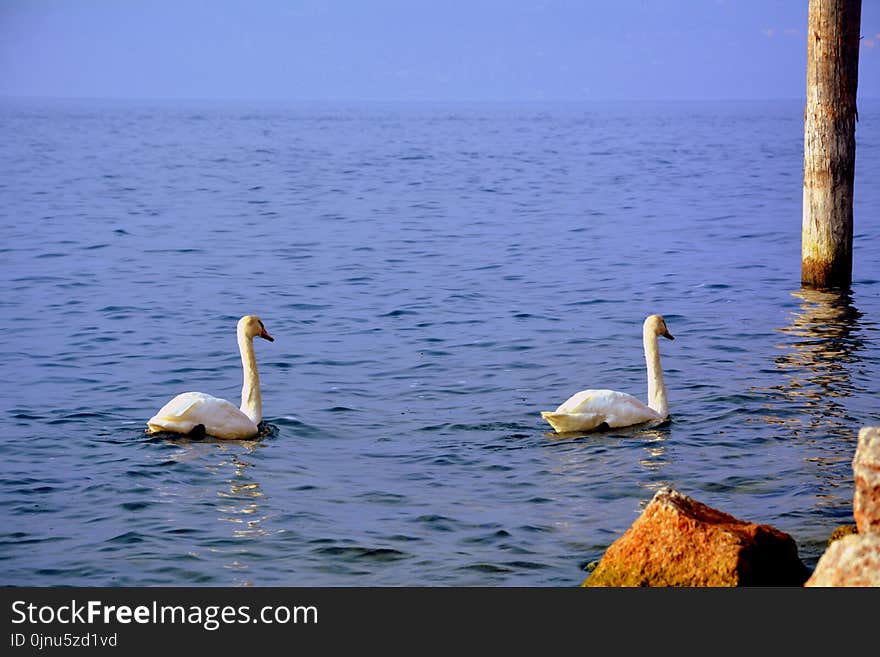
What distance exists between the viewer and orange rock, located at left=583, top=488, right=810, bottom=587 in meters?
7.12

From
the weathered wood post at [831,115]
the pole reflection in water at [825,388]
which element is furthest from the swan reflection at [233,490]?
the weathered wood post at [831,115]

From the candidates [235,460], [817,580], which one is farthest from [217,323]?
[817,580]

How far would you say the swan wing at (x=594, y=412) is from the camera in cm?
1159

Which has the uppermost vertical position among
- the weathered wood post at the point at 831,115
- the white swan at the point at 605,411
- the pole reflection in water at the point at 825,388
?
the weathered wood post at the point at 831,115

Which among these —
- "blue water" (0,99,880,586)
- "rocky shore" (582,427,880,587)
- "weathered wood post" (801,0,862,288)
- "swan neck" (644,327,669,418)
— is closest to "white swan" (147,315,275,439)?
"blue water" (0,99,880,586)

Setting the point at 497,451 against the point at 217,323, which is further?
the point at 217,323

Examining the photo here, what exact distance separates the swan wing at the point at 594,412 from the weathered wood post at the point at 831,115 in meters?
5.90

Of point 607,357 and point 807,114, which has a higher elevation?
point 807,114

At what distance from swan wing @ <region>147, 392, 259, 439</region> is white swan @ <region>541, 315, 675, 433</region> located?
8.89 feet

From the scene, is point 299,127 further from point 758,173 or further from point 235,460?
point 235,460

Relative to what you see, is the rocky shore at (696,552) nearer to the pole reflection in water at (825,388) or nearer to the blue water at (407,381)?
the blue water at (407,381)

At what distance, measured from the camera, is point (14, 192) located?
131 ft

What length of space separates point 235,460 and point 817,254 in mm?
8951

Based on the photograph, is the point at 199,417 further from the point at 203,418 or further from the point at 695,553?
the point at 695,553
